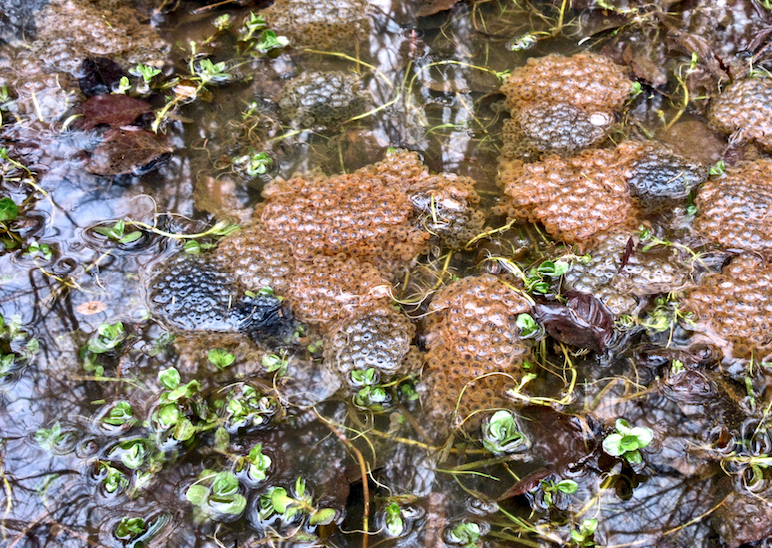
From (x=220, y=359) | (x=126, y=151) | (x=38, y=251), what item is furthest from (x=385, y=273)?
(x=38, y=251)

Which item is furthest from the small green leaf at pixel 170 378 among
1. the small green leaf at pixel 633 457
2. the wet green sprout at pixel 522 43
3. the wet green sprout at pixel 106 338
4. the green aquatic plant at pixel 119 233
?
the wet green sprout at pixel 522 43

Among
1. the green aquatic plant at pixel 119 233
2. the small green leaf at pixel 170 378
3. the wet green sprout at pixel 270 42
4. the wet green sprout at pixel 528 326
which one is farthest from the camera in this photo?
the wet green sprout at pixel 270 42

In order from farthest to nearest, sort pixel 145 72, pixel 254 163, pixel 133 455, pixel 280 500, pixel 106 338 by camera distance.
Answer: pixel 145 72 < pixel 254 163 < pixel 106 338 < pixel 133 455 < pixel 280 500

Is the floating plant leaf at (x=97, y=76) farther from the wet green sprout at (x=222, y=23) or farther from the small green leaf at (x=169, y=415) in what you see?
the small green leaf at (x=169, y=415)

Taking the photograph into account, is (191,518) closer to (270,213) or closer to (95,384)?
(95,384)

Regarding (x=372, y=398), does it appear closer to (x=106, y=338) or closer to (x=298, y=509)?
(x=298, y=509)
